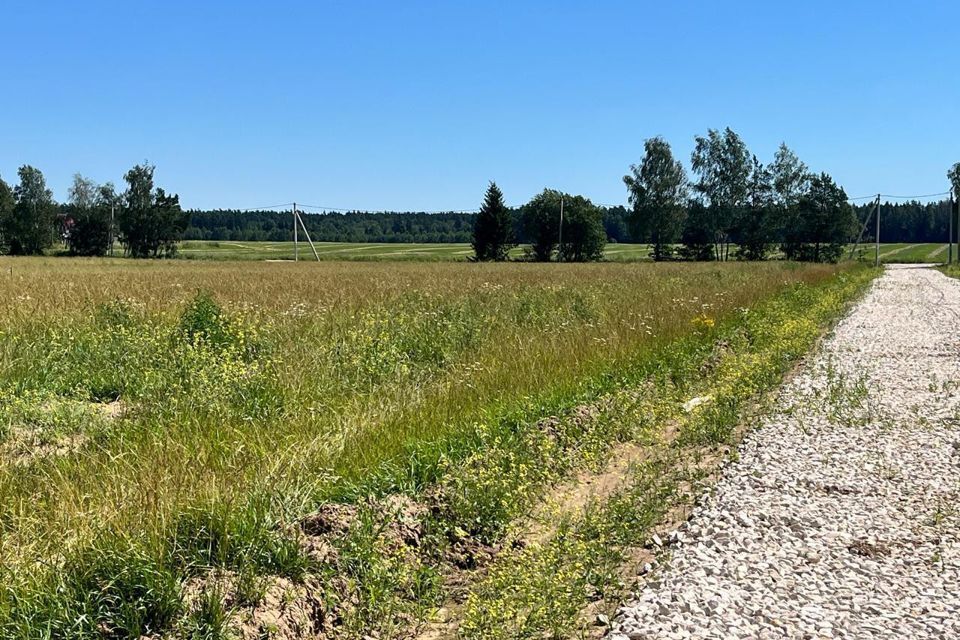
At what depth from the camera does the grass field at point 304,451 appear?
11.5 ft

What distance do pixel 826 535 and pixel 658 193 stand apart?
74.1 meters

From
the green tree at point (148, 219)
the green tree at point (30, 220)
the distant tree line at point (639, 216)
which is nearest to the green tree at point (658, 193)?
the distant tree line at point (639, 216)

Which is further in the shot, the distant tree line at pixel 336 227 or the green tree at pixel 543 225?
the distant tree line at pixel 336 227

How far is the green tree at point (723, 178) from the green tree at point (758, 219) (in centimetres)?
79

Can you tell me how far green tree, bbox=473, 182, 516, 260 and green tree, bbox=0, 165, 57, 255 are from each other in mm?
47716

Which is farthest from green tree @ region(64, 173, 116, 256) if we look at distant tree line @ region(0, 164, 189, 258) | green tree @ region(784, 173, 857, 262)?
green tree @ region(784, 173, 857, 262)

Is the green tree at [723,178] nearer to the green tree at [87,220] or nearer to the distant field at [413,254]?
the distant field at [413,254]

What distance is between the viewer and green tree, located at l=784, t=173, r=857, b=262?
70125 millimetres

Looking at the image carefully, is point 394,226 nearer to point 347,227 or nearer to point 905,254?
point 347,227

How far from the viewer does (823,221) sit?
7044cm

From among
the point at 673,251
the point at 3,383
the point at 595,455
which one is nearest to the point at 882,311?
the point at 595,455

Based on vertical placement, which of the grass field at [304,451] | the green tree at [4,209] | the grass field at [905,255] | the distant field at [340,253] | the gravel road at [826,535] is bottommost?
the gravel road at [826,535]

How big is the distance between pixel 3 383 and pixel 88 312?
5.03m

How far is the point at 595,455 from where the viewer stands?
6.27 metres
